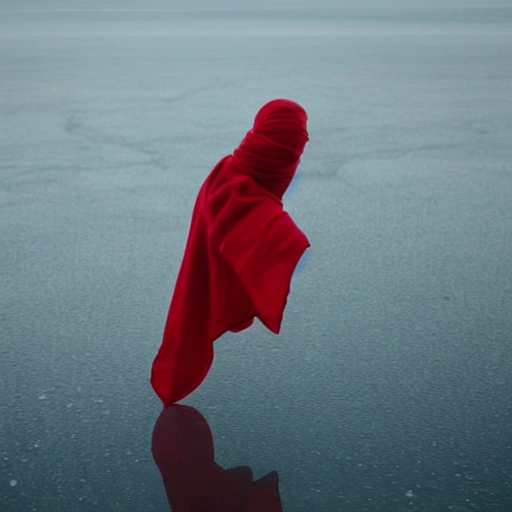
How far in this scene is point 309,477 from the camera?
10.9ft

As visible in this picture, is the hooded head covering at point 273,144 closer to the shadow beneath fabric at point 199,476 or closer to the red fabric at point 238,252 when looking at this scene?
the red fabric at point 238,252

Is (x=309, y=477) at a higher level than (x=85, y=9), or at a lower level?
higher

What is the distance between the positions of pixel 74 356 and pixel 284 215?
4.63 ft

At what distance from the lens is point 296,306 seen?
16.1 feet

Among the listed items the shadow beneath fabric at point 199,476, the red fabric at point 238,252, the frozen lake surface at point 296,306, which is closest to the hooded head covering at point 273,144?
the red fabric at point 238,252

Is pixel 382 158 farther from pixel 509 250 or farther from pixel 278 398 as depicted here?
pixel 278 398

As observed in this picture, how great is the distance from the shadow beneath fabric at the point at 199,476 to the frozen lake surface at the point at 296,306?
0.04m

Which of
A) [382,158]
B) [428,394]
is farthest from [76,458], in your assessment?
[382,158]

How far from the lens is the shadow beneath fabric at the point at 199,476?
10.3 ft

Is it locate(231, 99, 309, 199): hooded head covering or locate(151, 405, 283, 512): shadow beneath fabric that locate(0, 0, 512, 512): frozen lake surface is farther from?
locate(231, 99, 309, 199): hooded head covering

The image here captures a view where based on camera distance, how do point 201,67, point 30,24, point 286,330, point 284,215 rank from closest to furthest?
point 284,215 → point 286,330 → point 201,67 → point 30,24

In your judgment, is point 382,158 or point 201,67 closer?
point 382,158

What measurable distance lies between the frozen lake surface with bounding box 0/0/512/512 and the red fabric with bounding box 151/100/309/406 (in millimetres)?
278

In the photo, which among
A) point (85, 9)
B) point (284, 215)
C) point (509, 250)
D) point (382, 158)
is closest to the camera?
point (284, 215)
